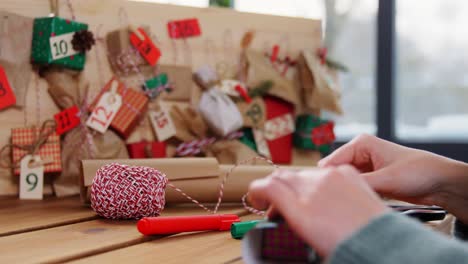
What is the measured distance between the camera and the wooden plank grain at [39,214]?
0.86m

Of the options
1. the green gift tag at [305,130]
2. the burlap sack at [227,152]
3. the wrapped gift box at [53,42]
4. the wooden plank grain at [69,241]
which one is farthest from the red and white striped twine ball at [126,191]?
the green gift tag at [305,130]

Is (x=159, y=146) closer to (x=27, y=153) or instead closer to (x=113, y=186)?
(x=27, y=153)

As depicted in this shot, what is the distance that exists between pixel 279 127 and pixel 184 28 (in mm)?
359

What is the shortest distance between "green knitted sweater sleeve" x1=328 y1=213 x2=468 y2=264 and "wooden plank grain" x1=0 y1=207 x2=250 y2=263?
0.36 meters

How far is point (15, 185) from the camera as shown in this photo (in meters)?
1.20

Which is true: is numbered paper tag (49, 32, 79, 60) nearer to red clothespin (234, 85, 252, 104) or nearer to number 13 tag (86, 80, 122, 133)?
number 13 tag (86, 80, 122, 133)

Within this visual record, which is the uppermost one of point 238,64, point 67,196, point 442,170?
point 238,64

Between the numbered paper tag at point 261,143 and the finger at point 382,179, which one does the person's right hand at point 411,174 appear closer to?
the finger at point 382,179

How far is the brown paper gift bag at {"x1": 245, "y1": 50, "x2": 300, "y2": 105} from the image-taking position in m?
1.52

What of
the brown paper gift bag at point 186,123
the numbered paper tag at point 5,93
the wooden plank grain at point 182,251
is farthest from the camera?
the brown paper gift bag at point 186,123

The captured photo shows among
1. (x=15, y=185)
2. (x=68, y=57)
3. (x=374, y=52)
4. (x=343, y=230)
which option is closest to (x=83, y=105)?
(x=68, y=57)

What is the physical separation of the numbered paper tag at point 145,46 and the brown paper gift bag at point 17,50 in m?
0.23

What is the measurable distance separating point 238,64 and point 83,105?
44cm

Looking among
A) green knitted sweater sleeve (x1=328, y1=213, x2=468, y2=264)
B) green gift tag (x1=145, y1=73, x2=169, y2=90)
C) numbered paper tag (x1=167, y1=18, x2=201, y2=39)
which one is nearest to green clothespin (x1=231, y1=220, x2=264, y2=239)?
green knitted sweater sleeve (x1=328, y1=213, x2=468, y2=264)
